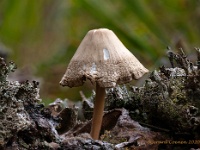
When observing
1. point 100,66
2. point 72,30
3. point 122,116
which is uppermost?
point 72,30

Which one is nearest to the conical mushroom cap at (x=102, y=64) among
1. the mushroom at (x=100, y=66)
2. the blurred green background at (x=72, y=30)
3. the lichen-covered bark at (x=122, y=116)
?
the mushroom at (x=100, y=66)

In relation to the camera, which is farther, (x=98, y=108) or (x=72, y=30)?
(x=72, y=30)

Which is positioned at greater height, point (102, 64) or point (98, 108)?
point (102, 64)

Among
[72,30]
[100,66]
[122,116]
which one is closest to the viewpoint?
[100,66]

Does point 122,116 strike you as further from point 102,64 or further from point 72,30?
point 72,30

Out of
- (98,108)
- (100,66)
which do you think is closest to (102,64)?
(100,66)

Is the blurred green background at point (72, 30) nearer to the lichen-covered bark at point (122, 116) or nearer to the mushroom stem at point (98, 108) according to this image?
the lichen-covered bark at point (122, 116)

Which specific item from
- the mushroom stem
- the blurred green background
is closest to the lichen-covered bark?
the mushroom stem
